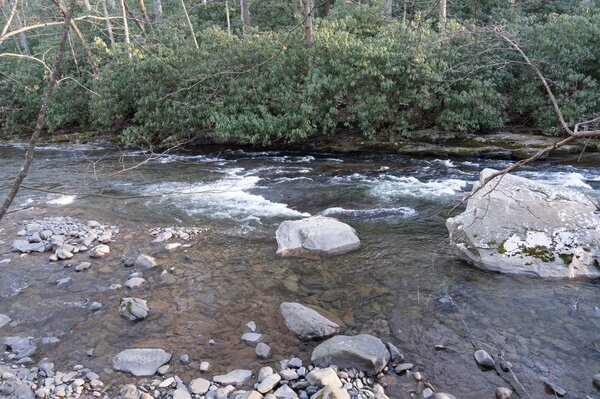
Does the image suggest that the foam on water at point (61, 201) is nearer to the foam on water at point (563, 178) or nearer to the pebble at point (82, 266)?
the pebble at point (82, 266)

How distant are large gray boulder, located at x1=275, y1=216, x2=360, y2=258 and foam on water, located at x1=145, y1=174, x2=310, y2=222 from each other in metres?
1.52

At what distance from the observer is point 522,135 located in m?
12.6

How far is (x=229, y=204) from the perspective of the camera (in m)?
9.53

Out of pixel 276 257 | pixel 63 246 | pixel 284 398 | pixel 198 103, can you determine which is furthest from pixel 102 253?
pixel 198 103

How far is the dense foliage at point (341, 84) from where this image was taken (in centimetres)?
1246

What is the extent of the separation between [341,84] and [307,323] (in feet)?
32.0

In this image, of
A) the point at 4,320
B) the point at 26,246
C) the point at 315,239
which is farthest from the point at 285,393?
the point at 26,246

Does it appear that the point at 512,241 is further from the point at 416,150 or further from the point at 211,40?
the point at 211,40

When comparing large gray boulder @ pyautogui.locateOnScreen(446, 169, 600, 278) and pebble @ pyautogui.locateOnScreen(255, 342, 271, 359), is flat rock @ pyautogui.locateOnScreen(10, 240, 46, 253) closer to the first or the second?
pebble @ pyautogui.locateOnScreen(255, 342, 271, 359)

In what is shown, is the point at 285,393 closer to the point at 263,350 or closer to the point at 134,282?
the point at 263,350

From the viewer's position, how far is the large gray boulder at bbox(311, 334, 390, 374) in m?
4.30

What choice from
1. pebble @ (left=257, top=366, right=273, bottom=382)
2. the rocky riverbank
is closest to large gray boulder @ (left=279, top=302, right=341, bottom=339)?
the rocky riverbank

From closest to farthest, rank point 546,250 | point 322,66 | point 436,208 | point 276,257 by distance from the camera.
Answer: point 546,250 < point 276,257 < point 436,208 < point 322,66

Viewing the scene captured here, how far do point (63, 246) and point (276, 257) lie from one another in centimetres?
347
